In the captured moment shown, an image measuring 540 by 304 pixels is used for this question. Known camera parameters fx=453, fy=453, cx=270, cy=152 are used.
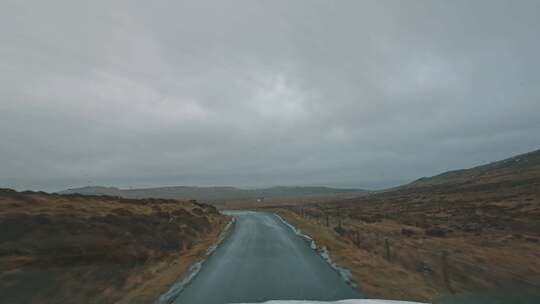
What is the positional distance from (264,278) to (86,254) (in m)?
9.77

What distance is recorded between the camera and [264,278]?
551 inches

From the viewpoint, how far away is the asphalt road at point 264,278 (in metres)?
11.2

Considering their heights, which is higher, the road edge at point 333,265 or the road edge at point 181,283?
the road edge at point 333,265

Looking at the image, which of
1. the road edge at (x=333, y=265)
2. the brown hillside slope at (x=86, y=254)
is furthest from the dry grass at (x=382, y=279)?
the brown hillside slope at (x=86, y=254)

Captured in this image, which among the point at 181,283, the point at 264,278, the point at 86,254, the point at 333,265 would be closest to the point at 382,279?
the point at 333,265

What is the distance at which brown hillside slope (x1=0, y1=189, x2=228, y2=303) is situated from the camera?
43.3 ft

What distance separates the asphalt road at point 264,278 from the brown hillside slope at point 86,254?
4.50 ft

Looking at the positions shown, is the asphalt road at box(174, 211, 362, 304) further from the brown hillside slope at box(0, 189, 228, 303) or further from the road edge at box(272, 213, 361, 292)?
the brown hillside slope at box(0, 189, 228, 303)

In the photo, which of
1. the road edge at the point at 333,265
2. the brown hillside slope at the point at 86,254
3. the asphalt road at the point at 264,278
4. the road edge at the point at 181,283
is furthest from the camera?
the road edge at the point at 333,265

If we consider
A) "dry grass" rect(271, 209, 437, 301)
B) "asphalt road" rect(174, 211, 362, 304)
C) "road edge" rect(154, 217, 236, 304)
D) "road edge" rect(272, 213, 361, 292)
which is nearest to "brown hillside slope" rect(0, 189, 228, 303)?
"road edge" rect(154, 217, 236, 304)

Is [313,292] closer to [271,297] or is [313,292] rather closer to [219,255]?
[271,297]

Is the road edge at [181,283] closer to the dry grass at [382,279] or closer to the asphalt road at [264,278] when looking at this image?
the asphalt road at [264,278]

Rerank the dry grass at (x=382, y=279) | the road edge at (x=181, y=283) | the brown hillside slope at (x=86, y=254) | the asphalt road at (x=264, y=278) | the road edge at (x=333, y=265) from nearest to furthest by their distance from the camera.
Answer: the asphalt road at (x=264, y=278) → the road edge at (x=181, y=283) → the dry grass at (x=382, y=279) → the brown hillside slope at (x=86, y=254) → the road edge at (x=333, y=265)

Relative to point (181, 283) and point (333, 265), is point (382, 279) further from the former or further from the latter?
point (181, 283)
